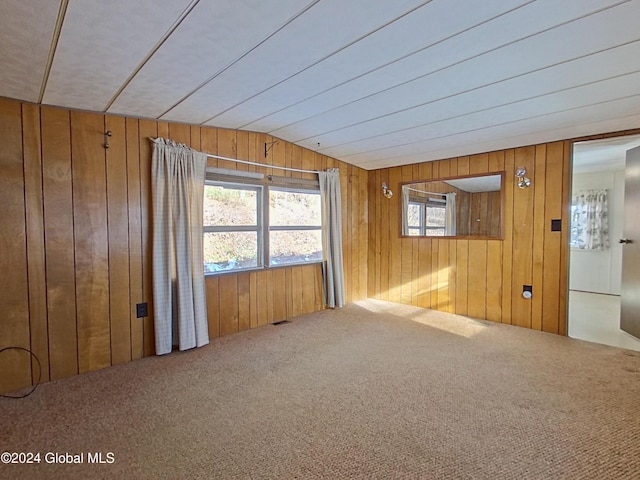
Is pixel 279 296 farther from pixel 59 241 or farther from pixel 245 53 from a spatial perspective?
pixel 245 53

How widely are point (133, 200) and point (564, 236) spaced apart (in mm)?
4175

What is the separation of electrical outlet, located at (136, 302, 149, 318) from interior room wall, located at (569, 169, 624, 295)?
6609 mm

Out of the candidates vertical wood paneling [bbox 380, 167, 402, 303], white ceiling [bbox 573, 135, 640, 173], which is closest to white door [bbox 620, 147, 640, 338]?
white ceiling [bbox 573, 135, 640, 173]

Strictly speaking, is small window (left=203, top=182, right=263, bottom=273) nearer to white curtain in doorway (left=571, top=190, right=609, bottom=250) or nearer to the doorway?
the doorway

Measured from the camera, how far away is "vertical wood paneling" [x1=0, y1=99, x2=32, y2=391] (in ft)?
7.64

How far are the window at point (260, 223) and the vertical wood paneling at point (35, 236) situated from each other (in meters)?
1.30

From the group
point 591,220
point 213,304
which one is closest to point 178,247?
point 213,304

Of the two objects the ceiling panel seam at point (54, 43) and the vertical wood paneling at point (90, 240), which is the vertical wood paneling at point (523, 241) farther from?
the vertical wood paneling at point (90, 240)

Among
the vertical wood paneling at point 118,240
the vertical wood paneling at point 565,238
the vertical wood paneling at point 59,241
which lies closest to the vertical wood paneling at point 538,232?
the vertical wood paneling at point 565,238

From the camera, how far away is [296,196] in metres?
4.26

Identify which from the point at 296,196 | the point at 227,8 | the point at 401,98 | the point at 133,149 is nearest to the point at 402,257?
the point at 296,196

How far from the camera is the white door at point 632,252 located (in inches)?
133

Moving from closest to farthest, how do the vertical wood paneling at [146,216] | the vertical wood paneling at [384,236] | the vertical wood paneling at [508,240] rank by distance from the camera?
the vertical wood paneling at [146,216] → the vertical wood paneling at [508,240] → the vertical wood paneling at [384,236]

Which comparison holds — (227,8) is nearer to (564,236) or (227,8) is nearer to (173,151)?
(173,151)
